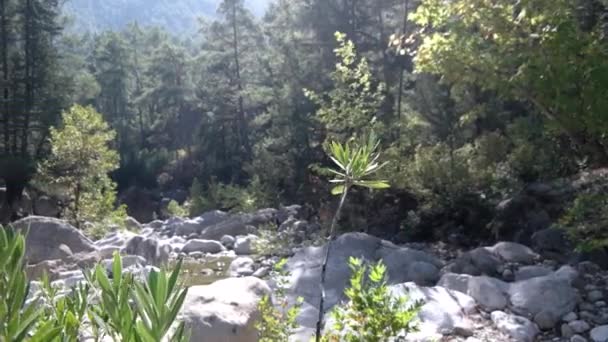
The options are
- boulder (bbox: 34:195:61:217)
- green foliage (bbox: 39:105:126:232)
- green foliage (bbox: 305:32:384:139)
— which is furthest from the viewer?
boulder (bbox: 34:195:61:217)

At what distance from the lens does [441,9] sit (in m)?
4.70

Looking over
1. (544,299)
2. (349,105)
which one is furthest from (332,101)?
(544,299)

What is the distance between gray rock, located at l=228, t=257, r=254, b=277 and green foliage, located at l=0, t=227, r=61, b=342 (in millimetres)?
7948

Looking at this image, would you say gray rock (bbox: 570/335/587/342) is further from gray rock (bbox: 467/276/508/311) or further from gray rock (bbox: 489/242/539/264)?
gray rock (bbox: 489/242/539/264)

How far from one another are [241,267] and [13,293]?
8.47 m

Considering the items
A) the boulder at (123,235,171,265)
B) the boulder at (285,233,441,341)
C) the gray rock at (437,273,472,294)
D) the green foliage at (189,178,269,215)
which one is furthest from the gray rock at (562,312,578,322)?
the green foliage at (189,178,269,215)

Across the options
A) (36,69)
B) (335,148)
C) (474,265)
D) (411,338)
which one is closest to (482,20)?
(411,338)

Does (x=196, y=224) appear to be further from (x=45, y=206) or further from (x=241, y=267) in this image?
(x=241, y=267)

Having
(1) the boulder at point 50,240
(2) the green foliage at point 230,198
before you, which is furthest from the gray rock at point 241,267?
(2) the green foliage at point 230,198

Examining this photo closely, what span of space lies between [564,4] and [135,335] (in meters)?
4.16

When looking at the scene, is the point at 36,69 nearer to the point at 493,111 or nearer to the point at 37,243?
the point at 37,243

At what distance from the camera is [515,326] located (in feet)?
17.6

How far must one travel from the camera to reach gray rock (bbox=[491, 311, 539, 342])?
5.24 m

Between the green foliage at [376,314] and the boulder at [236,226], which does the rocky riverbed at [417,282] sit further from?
the boulder at [236,226]
